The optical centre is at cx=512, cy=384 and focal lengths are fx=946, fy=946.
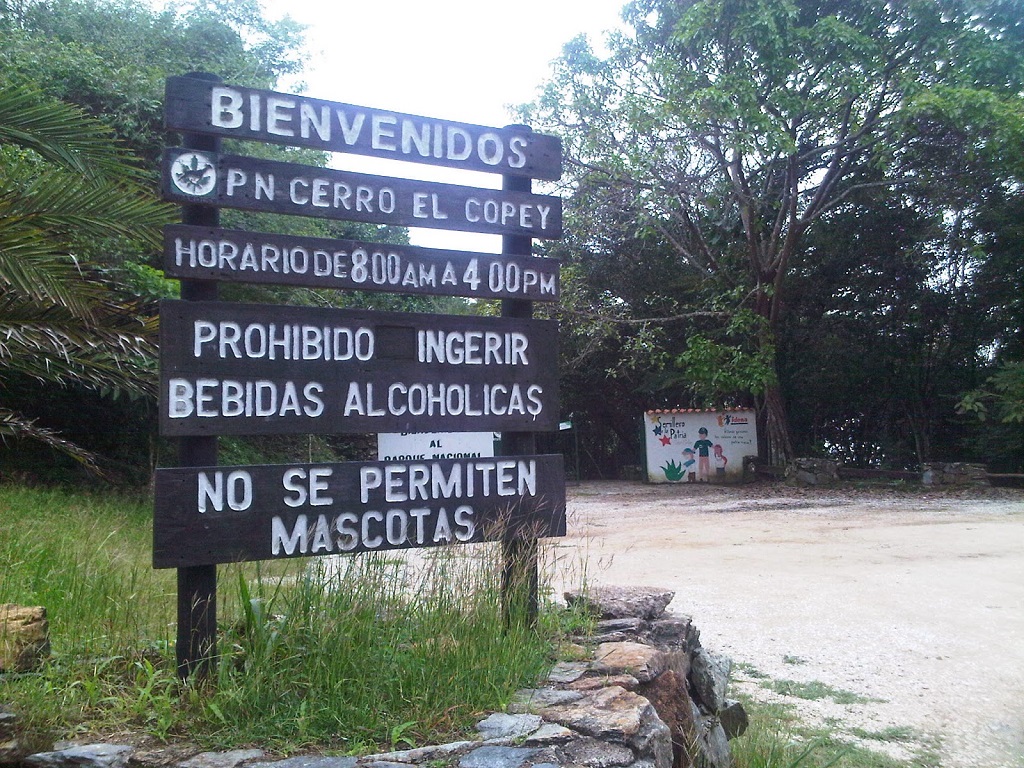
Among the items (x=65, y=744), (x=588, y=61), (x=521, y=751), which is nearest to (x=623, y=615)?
(x=521, y=751)

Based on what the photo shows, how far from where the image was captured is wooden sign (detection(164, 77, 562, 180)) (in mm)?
3828

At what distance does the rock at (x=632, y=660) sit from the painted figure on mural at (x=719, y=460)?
18.8 meters

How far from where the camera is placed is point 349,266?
4117 mm

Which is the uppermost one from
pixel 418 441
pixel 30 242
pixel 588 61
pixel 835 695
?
pixel 588 61

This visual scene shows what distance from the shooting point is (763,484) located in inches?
830

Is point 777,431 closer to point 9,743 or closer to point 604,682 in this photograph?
point 604,682

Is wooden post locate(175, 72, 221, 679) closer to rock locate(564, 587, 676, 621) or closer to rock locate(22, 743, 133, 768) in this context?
rock locate(22, 743, 133, 768)

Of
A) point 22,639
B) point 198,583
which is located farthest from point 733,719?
point 22,639

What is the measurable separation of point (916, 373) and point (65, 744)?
73.2 feet

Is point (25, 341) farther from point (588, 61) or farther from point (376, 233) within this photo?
point (588, 61)

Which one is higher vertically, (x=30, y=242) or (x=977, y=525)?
(x=30, y=242)

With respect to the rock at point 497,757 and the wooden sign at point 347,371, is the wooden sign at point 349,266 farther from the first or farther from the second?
the rock at point 497,757

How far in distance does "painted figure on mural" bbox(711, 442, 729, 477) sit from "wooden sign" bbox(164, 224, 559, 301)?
61.2ft

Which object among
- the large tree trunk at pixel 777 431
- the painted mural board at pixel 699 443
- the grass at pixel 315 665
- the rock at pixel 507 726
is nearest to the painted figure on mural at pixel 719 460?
the painted mural board at pixel 699 443
